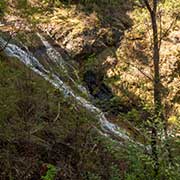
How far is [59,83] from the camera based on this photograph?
7660 millimetres

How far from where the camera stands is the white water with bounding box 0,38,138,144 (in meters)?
7.28

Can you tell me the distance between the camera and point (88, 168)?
7.32 m

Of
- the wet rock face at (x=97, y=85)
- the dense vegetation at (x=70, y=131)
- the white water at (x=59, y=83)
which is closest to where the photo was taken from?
the dense vegetation at (x=70, y=131)

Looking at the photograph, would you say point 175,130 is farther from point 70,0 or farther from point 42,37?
point 70,0

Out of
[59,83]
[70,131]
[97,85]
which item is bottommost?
[97,85]

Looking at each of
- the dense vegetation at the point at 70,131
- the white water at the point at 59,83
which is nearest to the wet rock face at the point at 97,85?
the white water at the point at 59,83

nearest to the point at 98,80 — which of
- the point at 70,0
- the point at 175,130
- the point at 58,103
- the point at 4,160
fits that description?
the point at 70,0

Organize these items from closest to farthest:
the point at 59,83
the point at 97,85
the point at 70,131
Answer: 1. the point at 70,131
2. the point at 59,83
3. the point at 97,85

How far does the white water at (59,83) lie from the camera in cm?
728

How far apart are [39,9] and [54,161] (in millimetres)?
2622

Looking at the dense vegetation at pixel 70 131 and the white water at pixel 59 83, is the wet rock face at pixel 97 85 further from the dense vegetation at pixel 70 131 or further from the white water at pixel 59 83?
the dense vegetation at pixel 70 131

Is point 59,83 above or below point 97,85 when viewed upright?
above

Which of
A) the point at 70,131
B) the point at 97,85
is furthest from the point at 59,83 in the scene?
the point at 97,85

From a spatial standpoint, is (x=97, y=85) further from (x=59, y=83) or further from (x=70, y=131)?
(x=70, y=131)
